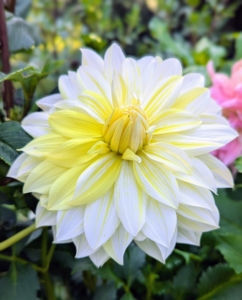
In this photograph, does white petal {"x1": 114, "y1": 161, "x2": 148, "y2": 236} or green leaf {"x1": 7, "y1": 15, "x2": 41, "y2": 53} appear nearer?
white petal {"x1": 114, "y1": 161, "x2": 148, "y2": 236}

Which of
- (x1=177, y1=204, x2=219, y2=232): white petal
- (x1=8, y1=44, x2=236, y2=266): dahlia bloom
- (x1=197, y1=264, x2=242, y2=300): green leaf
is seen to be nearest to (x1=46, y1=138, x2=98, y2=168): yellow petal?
(x1=8, y1=44, x2=236, y2=266): dahlia bloom

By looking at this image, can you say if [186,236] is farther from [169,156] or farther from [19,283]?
[19,283]

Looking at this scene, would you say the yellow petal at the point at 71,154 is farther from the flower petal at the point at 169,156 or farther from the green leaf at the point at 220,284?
the green leaf at the point at 220,284

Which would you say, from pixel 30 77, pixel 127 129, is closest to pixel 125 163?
pixel 127 129

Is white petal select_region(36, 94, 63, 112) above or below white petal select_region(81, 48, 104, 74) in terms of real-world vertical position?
below

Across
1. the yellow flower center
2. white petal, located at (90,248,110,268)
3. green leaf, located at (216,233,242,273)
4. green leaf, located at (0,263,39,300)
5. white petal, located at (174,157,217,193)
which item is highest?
the yellow flower center

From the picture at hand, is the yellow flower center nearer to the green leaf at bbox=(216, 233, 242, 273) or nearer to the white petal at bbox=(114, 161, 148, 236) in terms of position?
the white petal at bbox=(114, 161, 148, 236)
